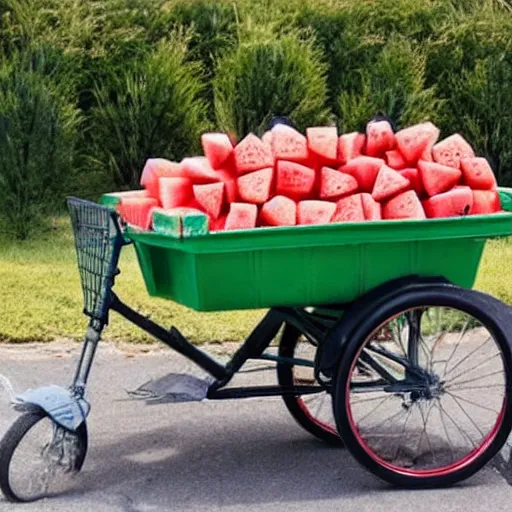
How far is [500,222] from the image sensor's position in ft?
12.7

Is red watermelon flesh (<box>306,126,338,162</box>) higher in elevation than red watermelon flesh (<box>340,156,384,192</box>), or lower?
higher

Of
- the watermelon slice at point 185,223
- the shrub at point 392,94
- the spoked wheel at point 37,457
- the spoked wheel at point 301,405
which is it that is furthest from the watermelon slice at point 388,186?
the shrub at point 392,94

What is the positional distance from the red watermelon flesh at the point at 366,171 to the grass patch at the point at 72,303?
2.11 metres

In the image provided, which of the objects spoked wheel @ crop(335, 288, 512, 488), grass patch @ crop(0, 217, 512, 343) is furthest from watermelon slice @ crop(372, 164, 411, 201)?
grass patch @ crop(0, 217, 512, 343)

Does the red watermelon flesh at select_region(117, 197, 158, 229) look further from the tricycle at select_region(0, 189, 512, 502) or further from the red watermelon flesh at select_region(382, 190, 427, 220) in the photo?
the red watermelon flesh at select_region(382, 190, 427, 220)

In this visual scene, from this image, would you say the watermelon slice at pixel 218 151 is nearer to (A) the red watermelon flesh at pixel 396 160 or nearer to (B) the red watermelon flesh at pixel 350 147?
(B) the red watermelon flesh at pixel 350 147

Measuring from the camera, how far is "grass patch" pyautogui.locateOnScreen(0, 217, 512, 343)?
19.6ft

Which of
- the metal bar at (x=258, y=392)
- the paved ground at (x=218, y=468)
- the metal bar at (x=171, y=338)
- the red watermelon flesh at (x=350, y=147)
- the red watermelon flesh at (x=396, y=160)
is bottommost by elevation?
the paved ground at (x=218, y=468)

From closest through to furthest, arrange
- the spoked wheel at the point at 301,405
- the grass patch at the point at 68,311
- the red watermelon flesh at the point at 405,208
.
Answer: the red watermelon flesh at the point at 405,208, the spoked wheel at the point at 301,405, the grass patch at the point at 68,311

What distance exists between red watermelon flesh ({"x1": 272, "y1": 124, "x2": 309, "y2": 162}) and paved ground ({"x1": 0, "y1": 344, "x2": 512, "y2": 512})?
1.15m

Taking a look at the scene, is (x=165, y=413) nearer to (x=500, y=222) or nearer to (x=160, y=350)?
(x=160, y=350)

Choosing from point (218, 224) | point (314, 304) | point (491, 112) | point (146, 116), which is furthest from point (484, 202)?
point (491, 112)

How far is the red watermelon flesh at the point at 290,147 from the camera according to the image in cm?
396

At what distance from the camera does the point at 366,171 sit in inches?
157
